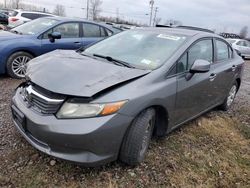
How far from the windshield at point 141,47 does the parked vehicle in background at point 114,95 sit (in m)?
0.01

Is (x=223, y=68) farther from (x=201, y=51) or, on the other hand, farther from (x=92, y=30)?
(x=92, y=30)

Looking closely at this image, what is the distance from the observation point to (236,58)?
5.57m

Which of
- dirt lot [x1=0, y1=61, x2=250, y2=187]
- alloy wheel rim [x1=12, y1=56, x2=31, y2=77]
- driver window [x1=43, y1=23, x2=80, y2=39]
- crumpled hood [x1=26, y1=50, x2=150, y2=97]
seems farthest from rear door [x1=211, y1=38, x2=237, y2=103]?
alloy wheel rim [x1=12, y1=56, x2=31, y2=77]

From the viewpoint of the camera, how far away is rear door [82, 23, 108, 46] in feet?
25.0

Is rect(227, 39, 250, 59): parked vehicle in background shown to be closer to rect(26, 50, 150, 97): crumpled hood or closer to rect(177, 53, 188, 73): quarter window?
rect(177, 53, 188, 73): quarter window

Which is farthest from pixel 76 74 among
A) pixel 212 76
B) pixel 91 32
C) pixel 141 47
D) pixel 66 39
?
pixel 91 32

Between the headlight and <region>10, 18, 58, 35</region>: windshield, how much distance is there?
4598 millimetres

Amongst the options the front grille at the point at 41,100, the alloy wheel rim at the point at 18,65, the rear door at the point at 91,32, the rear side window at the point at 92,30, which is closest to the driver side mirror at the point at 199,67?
the front grille at the point at 41,100

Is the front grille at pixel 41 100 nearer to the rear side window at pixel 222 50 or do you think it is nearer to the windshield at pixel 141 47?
the windshield at pixel 141 47

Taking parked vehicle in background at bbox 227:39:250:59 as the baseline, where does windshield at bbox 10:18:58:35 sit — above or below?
above

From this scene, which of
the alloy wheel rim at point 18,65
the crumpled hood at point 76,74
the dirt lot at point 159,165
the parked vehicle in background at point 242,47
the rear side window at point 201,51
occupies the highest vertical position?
the rear side window at point 201,51

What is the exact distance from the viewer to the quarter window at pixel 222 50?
4.87 meters

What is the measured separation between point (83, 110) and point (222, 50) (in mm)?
3227

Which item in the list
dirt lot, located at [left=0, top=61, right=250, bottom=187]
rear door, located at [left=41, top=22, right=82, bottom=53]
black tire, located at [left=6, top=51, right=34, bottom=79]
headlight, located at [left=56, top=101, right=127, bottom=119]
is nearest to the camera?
headlight, located at [left=56, top=101, right=127, bottom=119]
